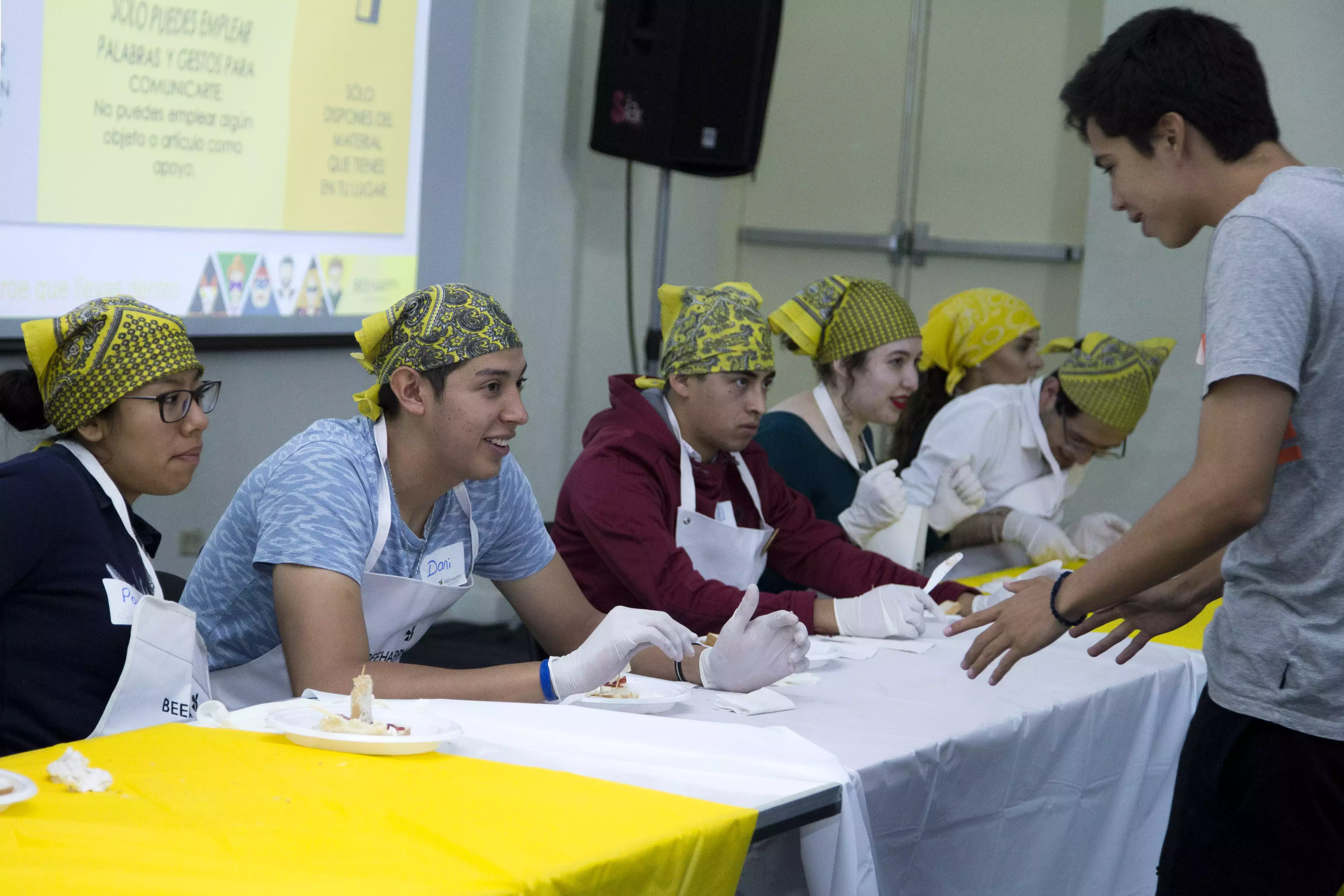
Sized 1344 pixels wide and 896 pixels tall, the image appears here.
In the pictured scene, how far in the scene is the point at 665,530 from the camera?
2199mm

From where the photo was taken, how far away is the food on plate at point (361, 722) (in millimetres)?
1271

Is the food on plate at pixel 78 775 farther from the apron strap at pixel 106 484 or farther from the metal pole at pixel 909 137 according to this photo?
the metal pole at pixel 909 137

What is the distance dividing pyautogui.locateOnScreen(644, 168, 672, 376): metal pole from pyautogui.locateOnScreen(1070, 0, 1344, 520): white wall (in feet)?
4.95

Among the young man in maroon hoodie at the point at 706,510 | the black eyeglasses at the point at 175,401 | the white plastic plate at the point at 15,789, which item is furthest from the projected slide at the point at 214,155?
the white plastic plate at the point at 15,789

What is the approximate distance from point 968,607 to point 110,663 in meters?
1.49

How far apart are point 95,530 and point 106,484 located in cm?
8

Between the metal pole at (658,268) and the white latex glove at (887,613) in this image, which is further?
the metal pole at (658,268)

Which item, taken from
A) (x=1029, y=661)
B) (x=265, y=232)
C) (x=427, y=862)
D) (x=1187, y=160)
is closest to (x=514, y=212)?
(x=265, y=232)

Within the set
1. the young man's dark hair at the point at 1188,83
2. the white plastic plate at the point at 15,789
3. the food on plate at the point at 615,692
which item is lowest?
the food on plate at the point at 615,692

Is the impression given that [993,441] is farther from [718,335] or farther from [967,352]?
[718,335]

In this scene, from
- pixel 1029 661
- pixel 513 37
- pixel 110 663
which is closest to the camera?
pixel 110 663

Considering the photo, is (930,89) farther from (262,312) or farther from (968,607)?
(968,607)

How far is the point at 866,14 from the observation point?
540 centimetres

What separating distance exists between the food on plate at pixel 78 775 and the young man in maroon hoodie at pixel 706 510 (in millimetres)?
1120
